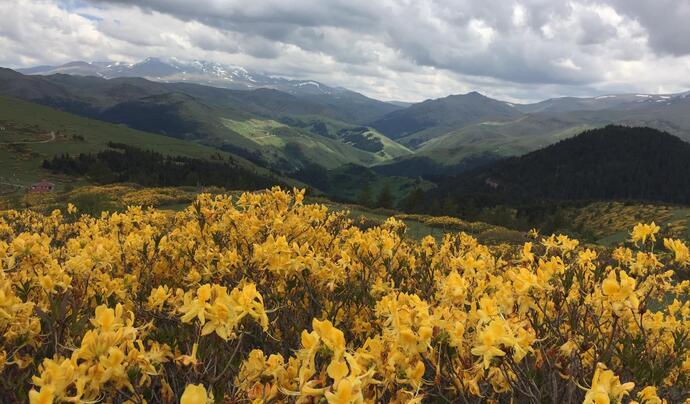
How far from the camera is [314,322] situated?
7.07ft

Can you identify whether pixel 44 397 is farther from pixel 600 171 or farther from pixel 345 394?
pixel 600 171

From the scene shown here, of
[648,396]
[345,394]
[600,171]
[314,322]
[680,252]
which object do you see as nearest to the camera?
[345,394]

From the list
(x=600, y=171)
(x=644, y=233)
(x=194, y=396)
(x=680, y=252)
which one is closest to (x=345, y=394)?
(x=194, y=396)

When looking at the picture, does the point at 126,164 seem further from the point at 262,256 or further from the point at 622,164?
the point at 622,164

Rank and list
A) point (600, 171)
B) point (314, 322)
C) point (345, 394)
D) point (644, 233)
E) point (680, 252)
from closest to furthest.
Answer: point (345, 394) < point (314, 322) < point (680, 252) < point (644, 233) < point (600, 171)

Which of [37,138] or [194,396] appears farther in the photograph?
[37,138]

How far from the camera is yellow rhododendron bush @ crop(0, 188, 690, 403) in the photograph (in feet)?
7.64

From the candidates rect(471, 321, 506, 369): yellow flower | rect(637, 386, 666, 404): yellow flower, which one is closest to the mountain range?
rect(637, 386, 666, 404): yellow flower

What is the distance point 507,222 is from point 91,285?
63.4 m

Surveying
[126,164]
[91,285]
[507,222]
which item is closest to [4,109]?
[126,164]

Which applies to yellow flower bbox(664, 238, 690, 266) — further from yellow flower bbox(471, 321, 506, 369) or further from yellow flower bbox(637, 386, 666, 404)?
yellow flower bbox(471, 321, 506, 369)

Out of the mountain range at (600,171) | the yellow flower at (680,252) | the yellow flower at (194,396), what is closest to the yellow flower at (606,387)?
the yellow flower at (194,396)

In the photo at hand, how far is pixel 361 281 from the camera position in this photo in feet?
17.0

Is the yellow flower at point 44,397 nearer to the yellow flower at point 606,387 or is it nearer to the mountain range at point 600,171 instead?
the yellow flower at point 606,387
